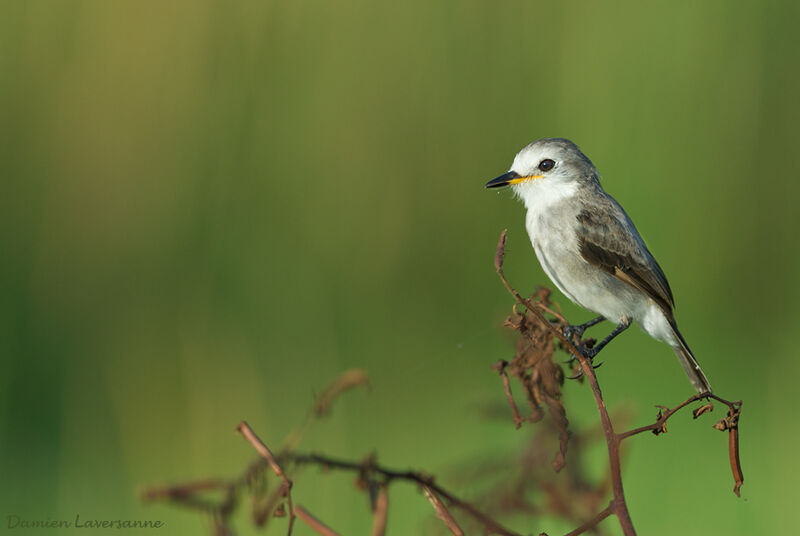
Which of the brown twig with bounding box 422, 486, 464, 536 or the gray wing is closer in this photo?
the brown twig with bounding box 422, 486, 464, 536

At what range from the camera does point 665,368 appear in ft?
11.8

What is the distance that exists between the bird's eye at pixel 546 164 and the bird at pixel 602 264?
0.15 ft

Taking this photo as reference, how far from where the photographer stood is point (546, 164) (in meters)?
2.93

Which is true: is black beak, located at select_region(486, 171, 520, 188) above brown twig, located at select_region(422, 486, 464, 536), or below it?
above

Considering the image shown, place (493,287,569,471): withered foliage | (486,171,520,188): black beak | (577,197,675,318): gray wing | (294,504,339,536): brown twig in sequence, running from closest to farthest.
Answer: (294,504,339,536): brown twig < (493,287,569,471): withered foliage < (577,197,675,318): gray wing < (486,171,520,188): black beak

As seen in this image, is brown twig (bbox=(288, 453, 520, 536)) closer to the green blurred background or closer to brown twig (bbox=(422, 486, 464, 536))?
brown twig (bbox=(422, 486, 464, 536))

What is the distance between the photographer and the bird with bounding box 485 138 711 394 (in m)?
2.71

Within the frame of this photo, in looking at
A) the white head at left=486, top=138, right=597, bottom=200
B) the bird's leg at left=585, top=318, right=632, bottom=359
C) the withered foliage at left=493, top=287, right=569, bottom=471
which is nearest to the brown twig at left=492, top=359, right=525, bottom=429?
the withered foliage at left=493, top=287, right=569, bottom=471

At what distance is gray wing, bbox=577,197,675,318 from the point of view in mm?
2699

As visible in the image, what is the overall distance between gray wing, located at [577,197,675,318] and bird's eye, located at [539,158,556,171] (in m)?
0.25

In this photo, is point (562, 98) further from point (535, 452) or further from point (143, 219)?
point (535, 452)

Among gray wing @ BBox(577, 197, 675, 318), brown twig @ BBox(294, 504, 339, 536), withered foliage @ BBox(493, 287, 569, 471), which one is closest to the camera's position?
brown twig @ BBox(294, 504, 339, 536)

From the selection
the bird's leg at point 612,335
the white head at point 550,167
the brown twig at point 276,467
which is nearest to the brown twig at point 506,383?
the brown twig at point 276,467

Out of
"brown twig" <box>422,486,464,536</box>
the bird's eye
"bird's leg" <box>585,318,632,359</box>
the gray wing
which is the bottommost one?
"brown twig" <box>422,486,464,536</box>
